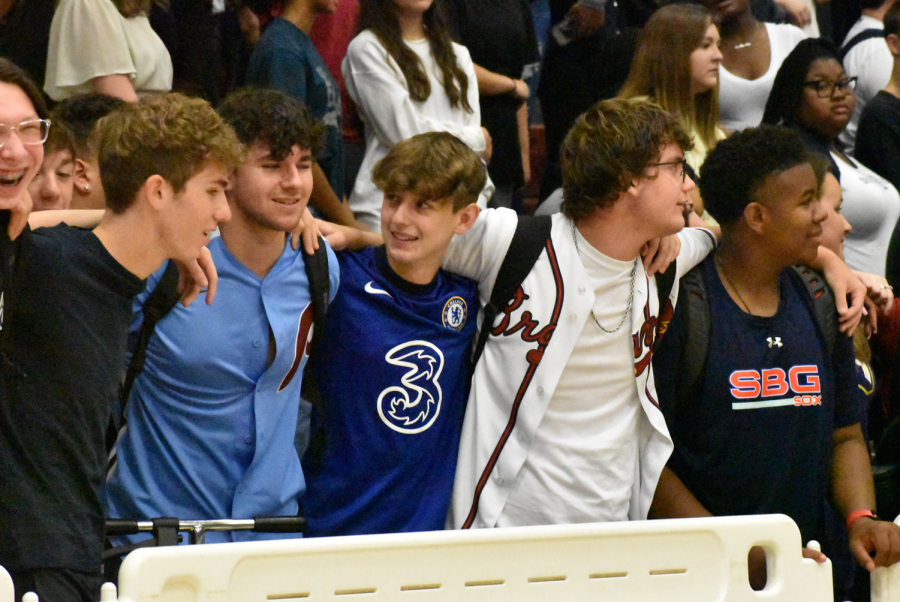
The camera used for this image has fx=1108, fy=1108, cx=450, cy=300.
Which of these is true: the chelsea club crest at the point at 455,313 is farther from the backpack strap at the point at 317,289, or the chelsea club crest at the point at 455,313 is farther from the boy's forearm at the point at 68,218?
the boy's forearm at the point at 68,218

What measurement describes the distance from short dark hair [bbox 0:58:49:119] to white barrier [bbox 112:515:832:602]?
37.1 inches

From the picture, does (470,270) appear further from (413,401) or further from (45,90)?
(45,90)

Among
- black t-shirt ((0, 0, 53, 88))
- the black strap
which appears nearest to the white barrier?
the black strap

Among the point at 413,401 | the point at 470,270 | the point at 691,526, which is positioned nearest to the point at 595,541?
the point at 691,526

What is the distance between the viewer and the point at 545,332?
2848mm

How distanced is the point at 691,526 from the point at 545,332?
0.76m

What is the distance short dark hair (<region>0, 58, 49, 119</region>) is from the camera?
2162 millimetres

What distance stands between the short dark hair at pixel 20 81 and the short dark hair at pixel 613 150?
1.39 metres

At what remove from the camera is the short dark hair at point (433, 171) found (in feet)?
9.18

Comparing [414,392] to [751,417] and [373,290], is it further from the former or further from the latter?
[751,417]

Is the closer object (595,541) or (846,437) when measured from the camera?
(595,541)

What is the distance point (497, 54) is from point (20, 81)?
2789 millimetres

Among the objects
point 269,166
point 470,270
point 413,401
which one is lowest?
point 413,401

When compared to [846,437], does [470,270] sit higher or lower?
higher
